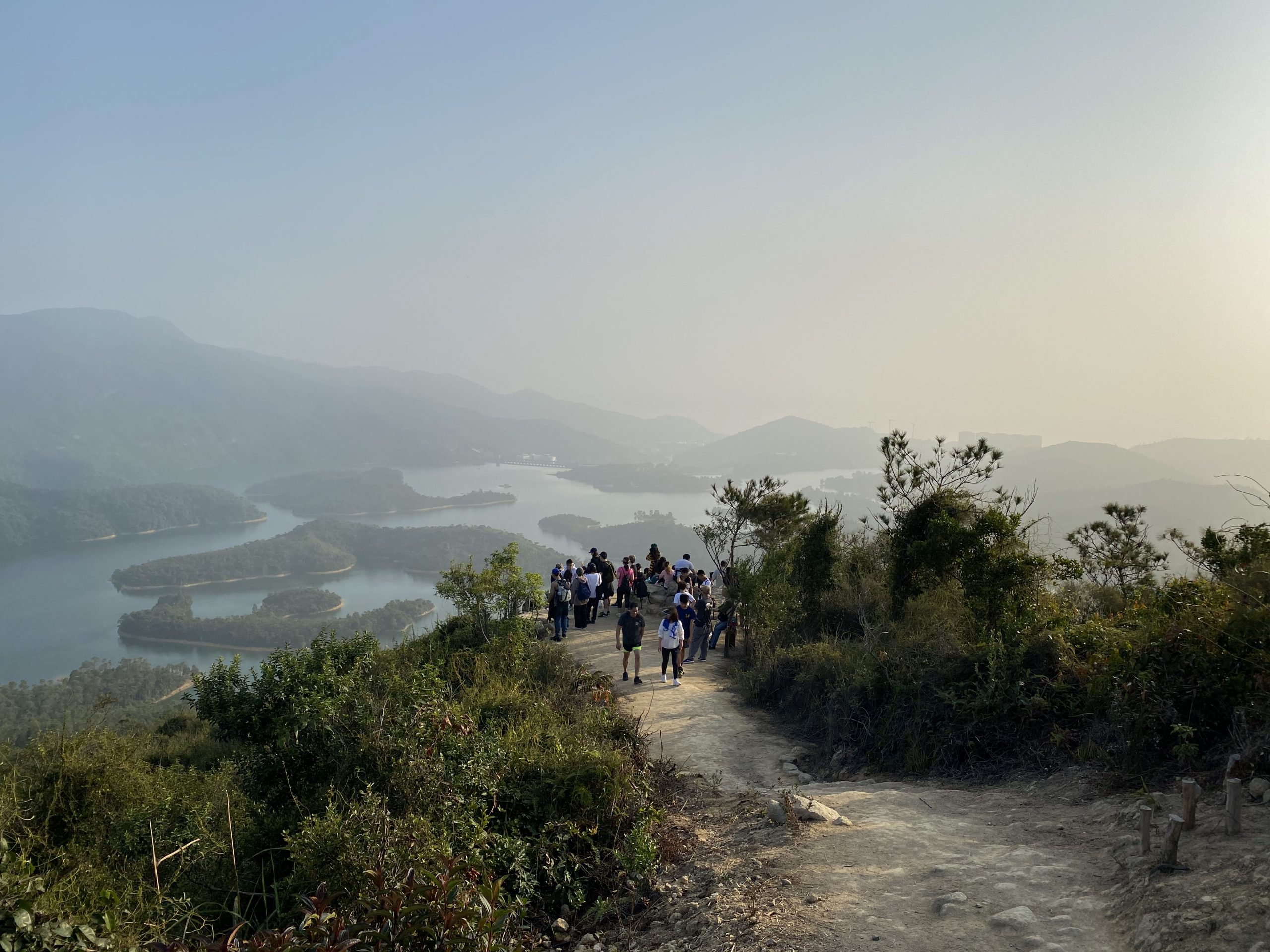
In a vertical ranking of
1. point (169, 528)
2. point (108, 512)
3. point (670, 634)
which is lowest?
point (169, 528)

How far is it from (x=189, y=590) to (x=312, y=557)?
60.2 feet

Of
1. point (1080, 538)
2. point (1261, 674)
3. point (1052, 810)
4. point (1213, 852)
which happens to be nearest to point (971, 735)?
point (1052, 810)

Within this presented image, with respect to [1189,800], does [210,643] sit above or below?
below

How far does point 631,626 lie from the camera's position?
11.2 metres

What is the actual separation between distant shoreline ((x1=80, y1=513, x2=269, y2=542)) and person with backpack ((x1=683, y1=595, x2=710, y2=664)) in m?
176

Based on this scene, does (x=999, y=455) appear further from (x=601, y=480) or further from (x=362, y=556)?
(x=601, y=480)

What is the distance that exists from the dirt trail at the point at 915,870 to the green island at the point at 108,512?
603 ft

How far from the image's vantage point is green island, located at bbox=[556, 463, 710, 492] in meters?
170

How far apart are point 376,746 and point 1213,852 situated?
5.48 meters

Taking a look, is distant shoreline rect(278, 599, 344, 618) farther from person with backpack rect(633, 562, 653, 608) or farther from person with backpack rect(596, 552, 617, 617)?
person with backpack rect(633, 562, 653, 608)

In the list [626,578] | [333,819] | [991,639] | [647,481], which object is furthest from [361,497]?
[333,819]

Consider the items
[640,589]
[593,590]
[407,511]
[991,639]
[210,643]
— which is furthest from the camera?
[407,511]

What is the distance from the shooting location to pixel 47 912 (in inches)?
121

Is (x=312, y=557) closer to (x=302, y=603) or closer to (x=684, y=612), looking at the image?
(x=302, y=603)
